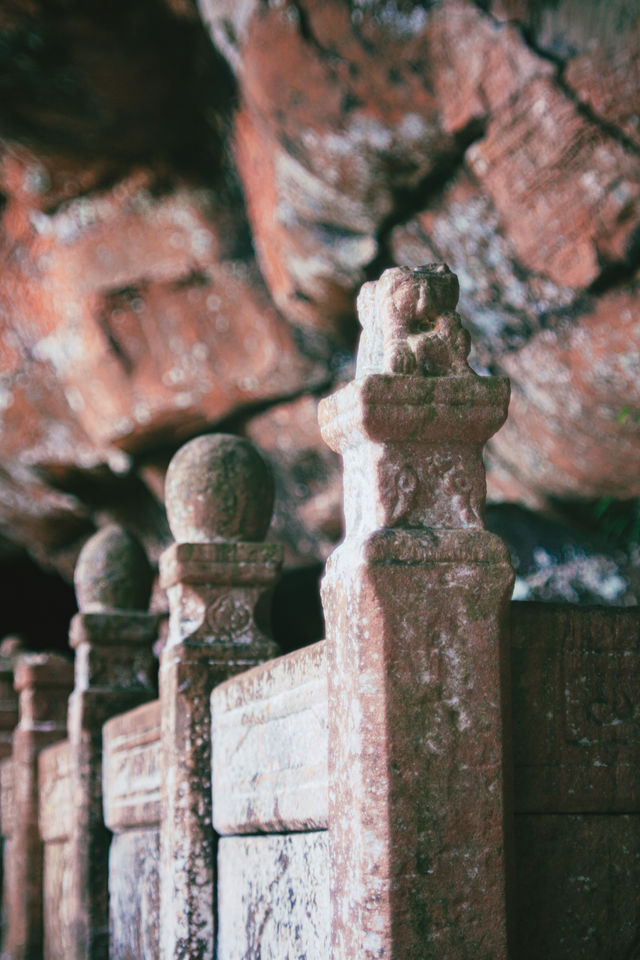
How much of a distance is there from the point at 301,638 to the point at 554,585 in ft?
13.8

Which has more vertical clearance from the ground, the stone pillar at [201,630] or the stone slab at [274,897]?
the stone pillar at [201,630]

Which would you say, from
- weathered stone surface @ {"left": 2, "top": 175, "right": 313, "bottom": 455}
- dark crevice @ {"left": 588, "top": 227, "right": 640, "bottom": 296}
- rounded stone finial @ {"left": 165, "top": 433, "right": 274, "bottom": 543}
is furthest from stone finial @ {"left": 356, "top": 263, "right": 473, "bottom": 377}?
weathered stone surface @ {"left": 2, "top": 175, "right": 313, "bottom": 455}

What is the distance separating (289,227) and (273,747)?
4876 millimetres

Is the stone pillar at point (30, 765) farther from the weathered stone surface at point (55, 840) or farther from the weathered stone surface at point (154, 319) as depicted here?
the weathered stone surface at point (154, 319)

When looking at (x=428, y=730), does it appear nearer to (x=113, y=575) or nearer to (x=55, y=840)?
(x=113, y=575)

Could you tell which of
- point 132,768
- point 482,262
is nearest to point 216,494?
point 132,768

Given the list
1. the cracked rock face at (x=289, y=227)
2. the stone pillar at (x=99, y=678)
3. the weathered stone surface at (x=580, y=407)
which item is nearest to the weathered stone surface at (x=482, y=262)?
→ the cracked rock face at (x=289, y=227)

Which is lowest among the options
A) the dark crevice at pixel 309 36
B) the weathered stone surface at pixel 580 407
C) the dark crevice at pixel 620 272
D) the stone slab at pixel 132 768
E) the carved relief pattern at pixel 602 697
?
the stone slab at pixel 132 768

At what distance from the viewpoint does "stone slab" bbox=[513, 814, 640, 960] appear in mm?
2703

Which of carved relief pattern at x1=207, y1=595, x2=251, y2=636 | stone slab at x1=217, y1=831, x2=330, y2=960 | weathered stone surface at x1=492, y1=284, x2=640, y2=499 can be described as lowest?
stone slab at x1=217, y1=831, x2=330, y2=960

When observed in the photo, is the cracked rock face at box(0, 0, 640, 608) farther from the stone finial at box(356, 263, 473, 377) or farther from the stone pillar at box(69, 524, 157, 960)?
the stone finial at box(356, 263, 473, 377)

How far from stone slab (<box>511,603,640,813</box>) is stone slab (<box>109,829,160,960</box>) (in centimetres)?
241

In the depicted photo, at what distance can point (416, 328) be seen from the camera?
280 cm

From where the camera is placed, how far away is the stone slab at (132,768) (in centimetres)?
479
